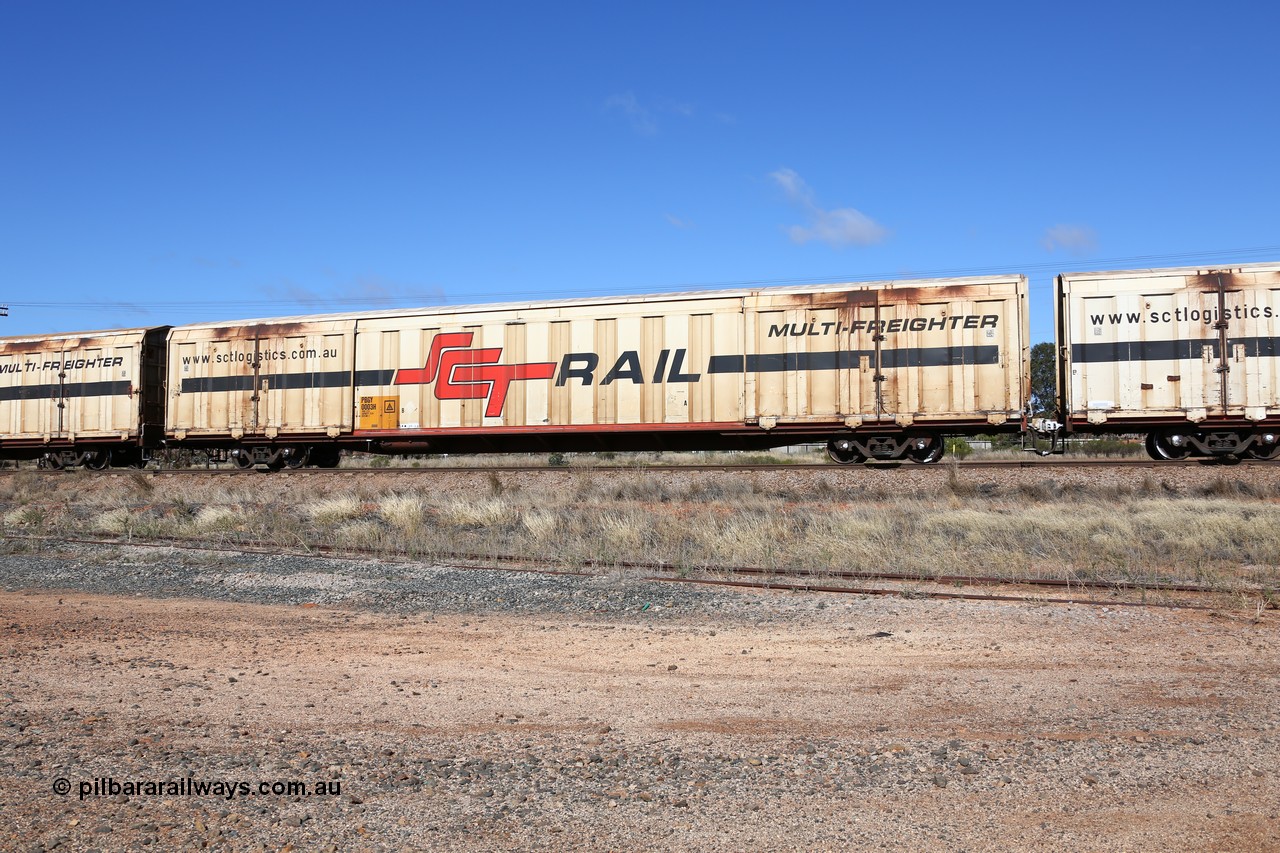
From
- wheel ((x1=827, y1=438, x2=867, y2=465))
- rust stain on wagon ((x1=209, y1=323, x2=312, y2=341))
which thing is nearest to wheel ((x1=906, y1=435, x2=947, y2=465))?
wheel ((x1=827, y1=438, x2=867, y2=465))

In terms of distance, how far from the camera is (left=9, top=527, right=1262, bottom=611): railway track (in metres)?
7.96

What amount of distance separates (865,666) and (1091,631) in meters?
2.10

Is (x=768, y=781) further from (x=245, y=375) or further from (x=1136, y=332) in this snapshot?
(x=245, y=375)

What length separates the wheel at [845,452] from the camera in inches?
706

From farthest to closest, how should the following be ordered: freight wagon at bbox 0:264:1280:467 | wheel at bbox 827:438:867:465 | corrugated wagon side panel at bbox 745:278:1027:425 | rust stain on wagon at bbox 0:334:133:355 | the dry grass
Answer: rust stain on wagon at bbox 0:334:133:355
wheel at bbox 827:438:867:465
corrugated wagon side panel at bbox 745:278:1027:425
freight wagon at bbox 0:264:1280:467
the dry grass

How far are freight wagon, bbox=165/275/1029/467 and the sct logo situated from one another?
0.10 feet

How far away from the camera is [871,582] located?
9172 millimetres

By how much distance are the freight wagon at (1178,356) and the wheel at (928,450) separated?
2303 mm

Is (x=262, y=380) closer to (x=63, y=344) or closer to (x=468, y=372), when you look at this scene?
(x=468, y=372)

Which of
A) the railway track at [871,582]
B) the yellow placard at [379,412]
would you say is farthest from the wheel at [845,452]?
the yellow placard at [379,412]

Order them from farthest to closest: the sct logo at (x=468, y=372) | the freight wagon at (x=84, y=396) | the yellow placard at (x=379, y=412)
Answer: the freight wagon at (x=84, y=396)
the yellow placard at (x=379, y=412)
the sct logo at (x=468, y=372)

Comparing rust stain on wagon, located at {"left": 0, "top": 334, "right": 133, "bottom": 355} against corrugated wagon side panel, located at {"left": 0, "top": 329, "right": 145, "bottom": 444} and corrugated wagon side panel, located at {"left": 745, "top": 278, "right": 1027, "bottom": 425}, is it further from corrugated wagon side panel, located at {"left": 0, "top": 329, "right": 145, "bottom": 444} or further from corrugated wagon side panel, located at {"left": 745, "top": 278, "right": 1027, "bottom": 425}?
corrugated wagon side panel, located at {"left": 745, "top": 278, "right": 1027, "bottom": 425}

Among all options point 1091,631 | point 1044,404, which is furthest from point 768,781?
point 1044,404

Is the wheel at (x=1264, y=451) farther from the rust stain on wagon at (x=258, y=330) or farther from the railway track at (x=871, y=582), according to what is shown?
the rust stain on wagon at (x=258, y=330)
